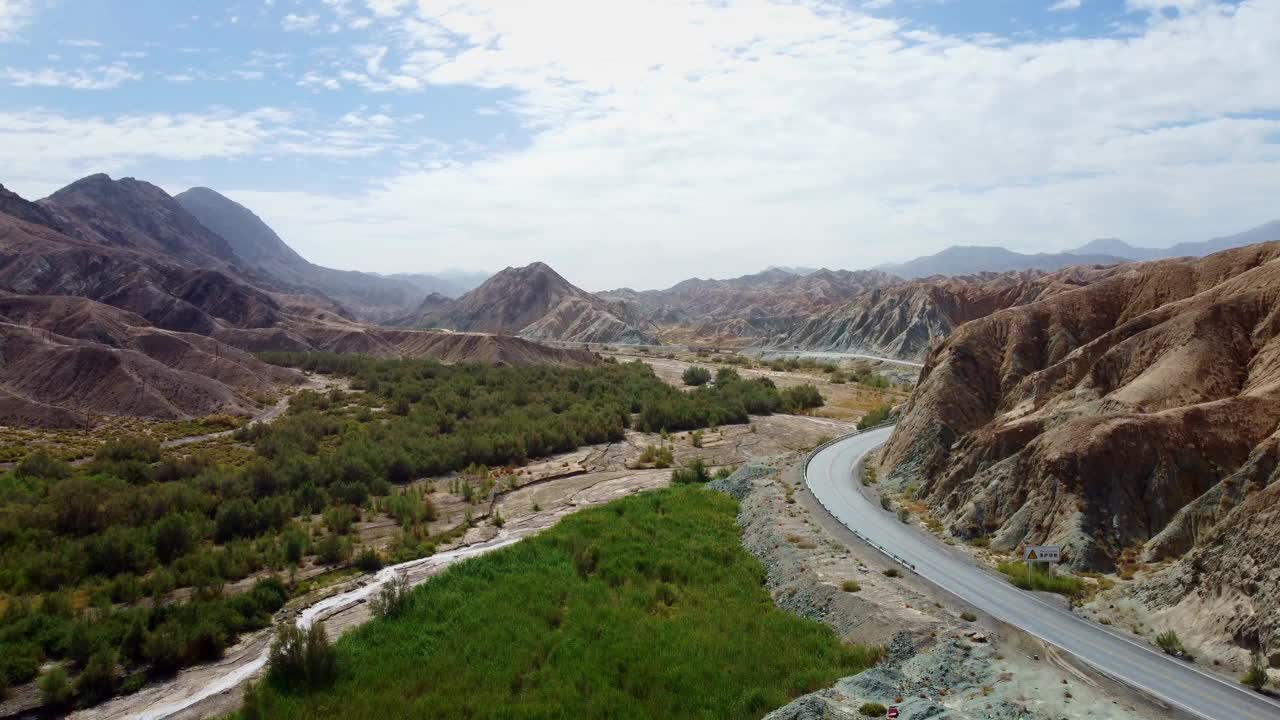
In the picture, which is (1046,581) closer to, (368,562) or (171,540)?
(368,562)

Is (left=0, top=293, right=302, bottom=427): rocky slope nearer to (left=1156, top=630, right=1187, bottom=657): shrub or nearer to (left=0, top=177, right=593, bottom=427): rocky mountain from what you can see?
(left=0, top=177, right=593, bottom=427): rocky mountain

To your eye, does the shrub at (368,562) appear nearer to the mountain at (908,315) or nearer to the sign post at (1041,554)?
the sign post at (1041,554)

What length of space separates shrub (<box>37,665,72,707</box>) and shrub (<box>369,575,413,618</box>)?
9.41m

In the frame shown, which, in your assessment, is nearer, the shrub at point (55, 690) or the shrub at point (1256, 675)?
the shrub at point (1256, 675)

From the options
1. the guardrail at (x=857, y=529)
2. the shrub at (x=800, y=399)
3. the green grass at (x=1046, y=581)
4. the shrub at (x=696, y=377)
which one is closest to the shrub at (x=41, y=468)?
the guardrail at (x=857, y=529)

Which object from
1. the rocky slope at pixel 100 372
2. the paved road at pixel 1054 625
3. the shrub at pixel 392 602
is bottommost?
the shrub at pixel 392 602

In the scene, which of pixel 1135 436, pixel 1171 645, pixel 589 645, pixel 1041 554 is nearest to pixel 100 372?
pixel 589 645

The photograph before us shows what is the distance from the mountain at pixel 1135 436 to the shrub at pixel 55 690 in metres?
33.2

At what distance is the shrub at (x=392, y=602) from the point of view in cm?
2711

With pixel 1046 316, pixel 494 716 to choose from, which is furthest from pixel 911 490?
pixel 494 716

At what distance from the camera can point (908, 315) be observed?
131 m

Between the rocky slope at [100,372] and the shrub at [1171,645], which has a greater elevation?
the rocky slope at [100,372]

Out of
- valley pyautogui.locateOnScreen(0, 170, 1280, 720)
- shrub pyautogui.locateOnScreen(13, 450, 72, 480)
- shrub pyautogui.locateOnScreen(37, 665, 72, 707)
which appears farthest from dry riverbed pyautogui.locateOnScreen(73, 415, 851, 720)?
shrub pyautogui.locateOnScreen(13, 450, 72, 480)

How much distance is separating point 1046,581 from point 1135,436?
7707 millimetres
